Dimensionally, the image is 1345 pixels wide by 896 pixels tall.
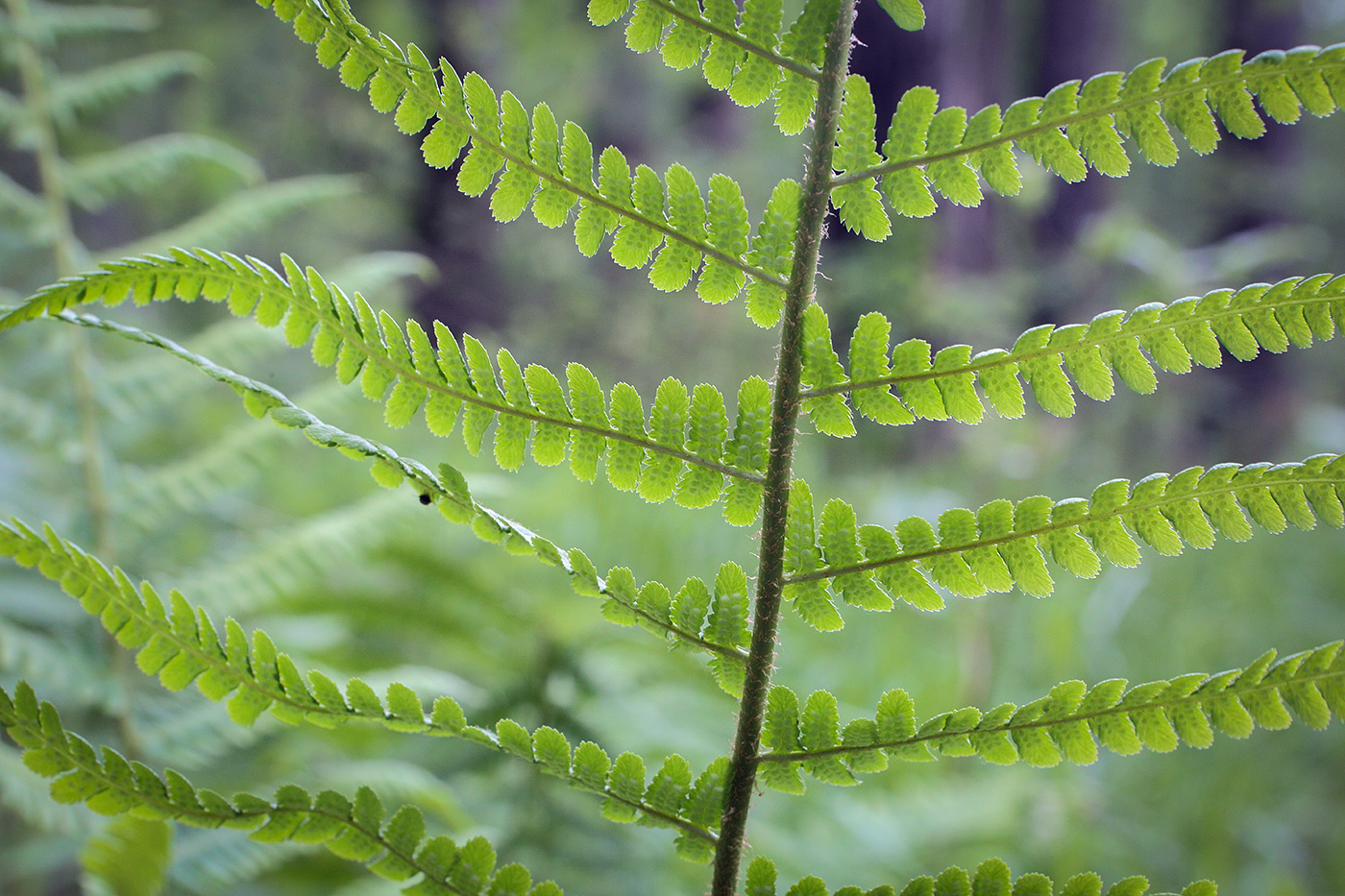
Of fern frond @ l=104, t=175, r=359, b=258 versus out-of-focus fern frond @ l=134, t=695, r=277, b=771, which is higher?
fern frond @ l=104, t=175, r=359, b=258

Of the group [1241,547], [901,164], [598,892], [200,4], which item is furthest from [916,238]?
[200,4]

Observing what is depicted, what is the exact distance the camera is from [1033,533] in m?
0.62

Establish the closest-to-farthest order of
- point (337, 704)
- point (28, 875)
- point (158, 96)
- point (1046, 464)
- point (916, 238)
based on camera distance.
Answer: point (337, 704) → point (28, 875) → point (1046, 464) → point (916, 238) → point (158, 96)

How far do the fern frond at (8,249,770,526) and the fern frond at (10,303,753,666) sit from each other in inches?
0.7

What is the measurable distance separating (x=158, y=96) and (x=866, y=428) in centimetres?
439

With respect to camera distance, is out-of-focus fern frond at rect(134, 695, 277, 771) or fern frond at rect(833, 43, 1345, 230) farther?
out-of-focus fern frond at rect(134, 695, 277, 771)

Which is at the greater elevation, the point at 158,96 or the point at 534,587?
the point at 158,96

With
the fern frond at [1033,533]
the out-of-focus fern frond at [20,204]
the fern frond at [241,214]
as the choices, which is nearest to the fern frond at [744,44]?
the fern frond at [1033,533]

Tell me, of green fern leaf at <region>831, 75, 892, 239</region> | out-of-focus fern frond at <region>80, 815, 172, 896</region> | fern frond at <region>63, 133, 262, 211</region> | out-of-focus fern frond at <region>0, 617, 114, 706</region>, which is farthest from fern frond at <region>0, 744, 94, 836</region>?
green fern leaf at <region>831, 75, 892, 239</region>

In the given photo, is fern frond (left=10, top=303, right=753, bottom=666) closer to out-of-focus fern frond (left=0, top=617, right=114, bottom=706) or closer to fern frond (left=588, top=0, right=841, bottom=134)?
fern frond (left=588, top=0, right=841, bottom=134)

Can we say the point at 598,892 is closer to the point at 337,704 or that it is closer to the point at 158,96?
the point at 337,704

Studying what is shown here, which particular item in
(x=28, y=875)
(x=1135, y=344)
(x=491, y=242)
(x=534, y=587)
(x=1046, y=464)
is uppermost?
(x=491, y=242)

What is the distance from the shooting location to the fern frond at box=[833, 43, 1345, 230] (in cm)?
55

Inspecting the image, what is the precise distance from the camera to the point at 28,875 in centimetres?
160
